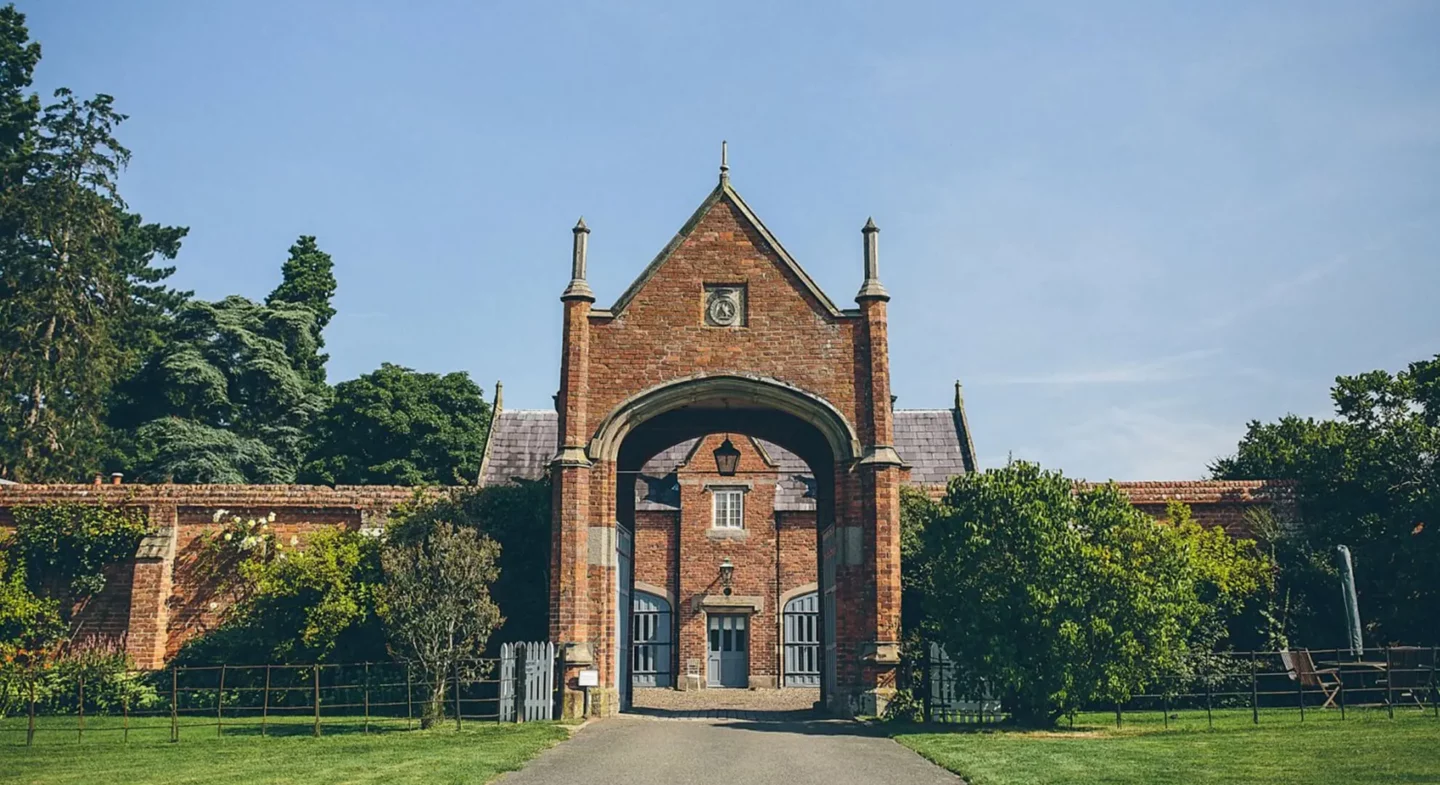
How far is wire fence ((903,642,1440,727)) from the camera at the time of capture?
20.0 m

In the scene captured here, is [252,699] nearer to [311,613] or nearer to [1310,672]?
[311,613]

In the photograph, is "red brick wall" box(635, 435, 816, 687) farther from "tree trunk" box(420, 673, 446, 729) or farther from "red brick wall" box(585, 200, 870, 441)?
"tree trunk" box(420, 673, 446, 729)

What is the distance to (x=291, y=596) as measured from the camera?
948 inches

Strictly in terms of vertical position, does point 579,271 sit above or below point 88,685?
above

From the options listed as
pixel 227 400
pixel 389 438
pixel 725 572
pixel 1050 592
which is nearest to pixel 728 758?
pixel 1050 592

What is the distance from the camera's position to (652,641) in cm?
3906

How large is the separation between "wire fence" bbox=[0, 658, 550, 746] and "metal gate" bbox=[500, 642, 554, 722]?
4.5 inches

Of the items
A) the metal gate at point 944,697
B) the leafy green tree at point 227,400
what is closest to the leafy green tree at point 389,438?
the leafy green tree at point 227,400

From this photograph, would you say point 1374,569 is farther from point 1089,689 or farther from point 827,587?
point 827,587

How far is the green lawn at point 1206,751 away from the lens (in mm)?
12812

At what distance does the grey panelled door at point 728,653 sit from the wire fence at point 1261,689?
16712 mm

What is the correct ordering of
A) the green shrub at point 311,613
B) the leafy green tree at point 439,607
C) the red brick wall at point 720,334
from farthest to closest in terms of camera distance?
the green shrub at point 311,613, the red brick wall at point 720,334, the leafy green tree at point 439,607

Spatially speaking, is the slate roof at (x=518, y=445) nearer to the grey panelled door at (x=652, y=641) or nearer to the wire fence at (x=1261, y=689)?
the grey panelled door at (x=652, y=641)

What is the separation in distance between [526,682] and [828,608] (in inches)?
288
